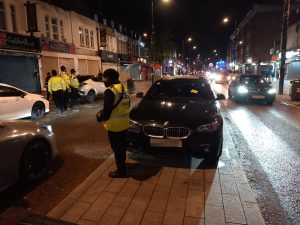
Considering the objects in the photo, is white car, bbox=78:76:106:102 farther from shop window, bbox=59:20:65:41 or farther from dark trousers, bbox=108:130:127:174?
dark trousers, bbox=108:130:127:174

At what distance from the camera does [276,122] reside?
980 cm

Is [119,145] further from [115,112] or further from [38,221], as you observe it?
[38,221]

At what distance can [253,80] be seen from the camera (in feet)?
51.3

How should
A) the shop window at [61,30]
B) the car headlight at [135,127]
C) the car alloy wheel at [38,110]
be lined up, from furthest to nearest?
the shop window at [61,30] < the car alloy wheel at [38,110] < the car headlight at [135,127]

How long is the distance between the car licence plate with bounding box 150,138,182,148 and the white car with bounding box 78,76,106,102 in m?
12.7

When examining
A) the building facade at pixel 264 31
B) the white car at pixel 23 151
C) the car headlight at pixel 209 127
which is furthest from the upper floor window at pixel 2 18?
the building facade at pixel 264 31

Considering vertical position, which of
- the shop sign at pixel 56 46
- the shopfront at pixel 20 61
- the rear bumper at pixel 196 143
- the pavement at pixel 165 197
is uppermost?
the shop sign at pixel 56 46

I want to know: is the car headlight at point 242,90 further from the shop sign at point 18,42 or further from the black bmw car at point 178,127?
the shop sign at point 18,42

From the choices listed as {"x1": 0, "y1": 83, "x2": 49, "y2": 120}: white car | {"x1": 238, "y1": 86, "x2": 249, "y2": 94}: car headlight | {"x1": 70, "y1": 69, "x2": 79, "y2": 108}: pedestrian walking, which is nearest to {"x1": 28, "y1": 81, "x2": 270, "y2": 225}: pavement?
{"x1": 0, "y1": 83, "x2": 49, "y2": 120}: white car

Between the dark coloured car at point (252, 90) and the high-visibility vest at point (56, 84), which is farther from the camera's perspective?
the dark coloured car at point (252, 90)

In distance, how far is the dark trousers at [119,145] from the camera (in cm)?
458

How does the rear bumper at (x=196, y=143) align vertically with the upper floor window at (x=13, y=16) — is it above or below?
below

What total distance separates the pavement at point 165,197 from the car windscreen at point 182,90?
1.79 metres

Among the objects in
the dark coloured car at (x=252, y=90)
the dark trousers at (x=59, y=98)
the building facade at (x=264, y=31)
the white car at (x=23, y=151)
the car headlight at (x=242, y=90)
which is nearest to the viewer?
the white car at (x=23, y=151)
